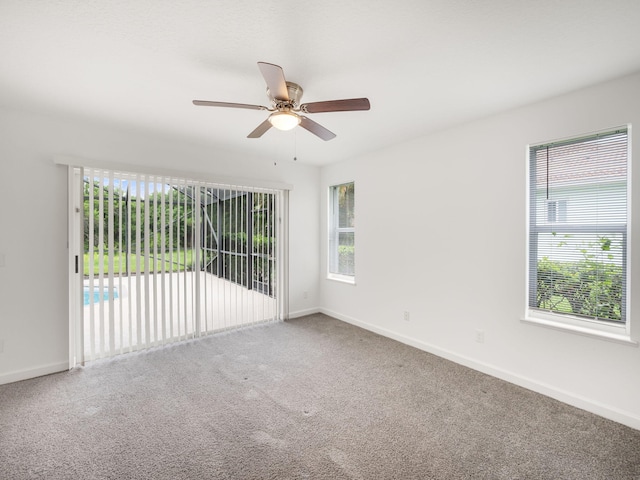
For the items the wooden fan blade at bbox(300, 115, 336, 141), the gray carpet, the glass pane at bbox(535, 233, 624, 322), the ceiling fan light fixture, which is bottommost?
the gray carpet

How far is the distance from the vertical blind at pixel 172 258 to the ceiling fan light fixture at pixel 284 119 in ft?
6.54

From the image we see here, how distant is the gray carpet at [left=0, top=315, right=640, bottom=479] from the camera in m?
1.73

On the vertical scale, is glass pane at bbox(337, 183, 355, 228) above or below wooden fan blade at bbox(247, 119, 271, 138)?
below

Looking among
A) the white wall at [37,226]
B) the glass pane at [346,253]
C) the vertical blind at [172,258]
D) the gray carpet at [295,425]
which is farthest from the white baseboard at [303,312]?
the white wall at [37,226]

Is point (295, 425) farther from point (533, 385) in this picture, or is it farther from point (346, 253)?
point (346, 253)

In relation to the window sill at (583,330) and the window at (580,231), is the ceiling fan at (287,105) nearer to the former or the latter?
the window at (580,231)

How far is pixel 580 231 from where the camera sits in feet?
7.91

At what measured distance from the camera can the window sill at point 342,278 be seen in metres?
4.47

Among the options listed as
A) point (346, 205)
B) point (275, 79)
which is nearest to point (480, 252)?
point (346, 205)

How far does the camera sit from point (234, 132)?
3287mm

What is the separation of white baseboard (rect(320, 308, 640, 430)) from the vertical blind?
6.85 feet

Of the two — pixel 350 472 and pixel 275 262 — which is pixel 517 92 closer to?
pixel 350 472

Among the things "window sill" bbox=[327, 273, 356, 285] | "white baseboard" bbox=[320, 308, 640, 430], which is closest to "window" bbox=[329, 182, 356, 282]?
"window sill" bbox=[327, 273, 356, 285]

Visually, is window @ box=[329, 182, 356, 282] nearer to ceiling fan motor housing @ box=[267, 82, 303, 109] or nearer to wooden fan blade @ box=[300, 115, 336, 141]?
wooden fan blade @ box=[300, 115, 336, 141]
